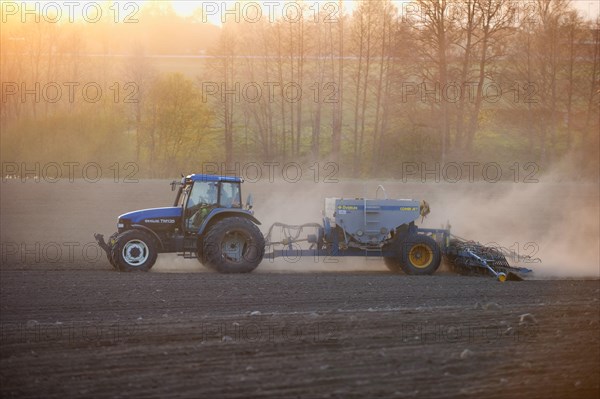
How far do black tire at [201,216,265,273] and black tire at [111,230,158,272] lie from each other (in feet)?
3.42

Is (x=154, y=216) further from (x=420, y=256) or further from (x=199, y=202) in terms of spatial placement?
(x=420, y=256)

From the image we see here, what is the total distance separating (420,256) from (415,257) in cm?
12

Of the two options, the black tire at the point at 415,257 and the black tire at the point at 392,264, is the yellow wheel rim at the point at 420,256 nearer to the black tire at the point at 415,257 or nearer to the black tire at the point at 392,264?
the black tire at the point at 415,257

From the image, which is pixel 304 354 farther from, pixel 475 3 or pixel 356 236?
pixel 475 3

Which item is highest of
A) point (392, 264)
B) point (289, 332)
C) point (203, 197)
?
point (203, 197)

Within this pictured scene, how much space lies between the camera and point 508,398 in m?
6.90

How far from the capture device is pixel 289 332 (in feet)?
30.6

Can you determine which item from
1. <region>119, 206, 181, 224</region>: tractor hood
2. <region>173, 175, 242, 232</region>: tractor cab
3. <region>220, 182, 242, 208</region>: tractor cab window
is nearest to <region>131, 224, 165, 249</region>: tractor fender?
<region>119, 206, 181, 224</region>: tractor hood

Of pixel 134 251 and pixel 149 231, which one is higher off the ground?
pixel 149 231

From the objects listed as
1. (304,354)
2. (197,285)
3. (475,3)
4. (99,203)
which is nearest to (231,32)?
(475,3)

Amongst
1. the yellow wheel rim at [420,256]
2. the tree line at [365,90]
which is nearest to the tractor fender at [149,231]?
the yellow wheel rim at [420,256]

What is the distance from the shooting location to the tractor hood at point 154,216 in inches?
587

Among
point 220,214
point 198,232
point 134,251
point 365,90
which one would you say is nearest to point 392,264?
point 220,214

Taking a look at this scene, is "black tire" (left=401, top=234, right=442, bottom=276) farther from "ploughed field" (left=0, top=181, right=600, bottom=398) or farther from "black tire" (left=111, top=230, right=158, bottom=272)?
"black tire" (left=111, top=230, right=158, bottom=272)
